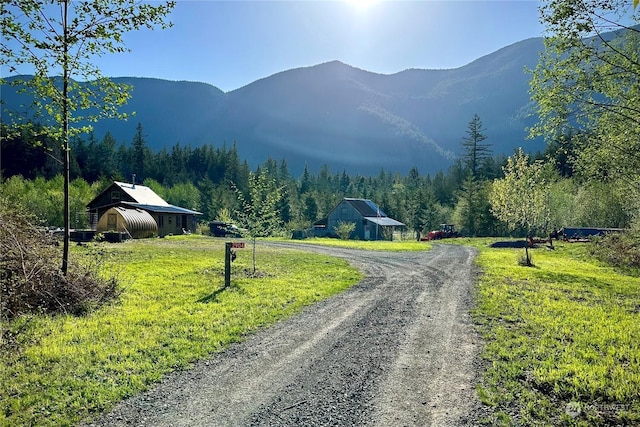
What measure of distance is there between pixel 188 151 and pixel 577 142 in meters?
105

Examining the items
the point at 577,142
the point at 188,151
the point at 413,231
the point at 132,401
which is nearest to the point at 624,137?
the point at 577,142

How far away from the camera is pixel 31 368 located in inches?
209

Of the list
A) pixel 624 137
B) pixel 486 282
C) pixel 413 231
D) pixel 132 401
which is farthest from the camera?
pixel 413 231

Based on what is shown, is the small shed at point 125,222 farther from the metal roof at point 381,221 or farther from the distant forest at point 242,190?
the metal roof at point 381,221

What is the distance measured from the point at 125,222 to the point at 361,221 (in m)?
34.3

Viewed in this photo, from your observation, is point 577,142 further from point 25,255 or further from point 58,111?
point 25,255

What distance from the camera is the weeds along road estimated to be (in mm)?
4219

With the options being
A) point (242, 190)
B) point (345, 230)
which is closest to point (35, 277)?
point (345, 230)

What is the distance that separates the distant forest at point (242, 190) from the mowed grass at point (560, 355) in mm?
25678

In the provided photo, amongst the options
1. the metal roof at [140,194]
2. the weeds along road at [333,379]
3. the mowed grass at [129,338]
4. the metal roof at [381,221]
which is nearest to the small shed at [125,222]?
the metal roof at [140,194]

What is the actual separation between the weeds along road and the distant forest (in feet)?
84.1

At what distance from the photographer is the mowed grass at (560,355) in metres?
4.36

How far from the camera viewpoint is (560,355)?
6.05 metres

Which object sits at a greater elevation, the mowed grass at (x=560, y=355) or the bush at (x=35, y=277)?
the bush at (x=35, y=277)
